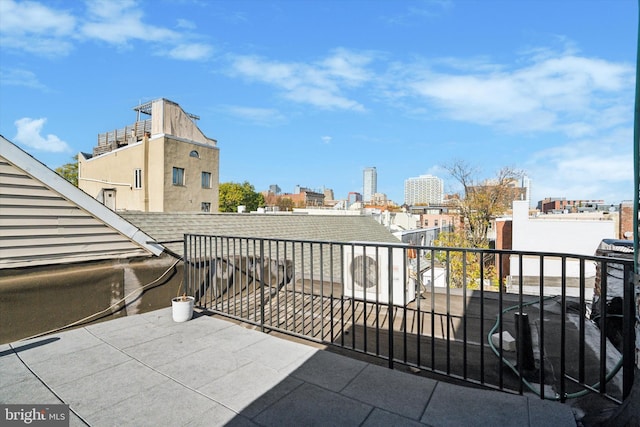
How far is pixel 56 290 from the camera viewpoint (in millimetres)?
3324

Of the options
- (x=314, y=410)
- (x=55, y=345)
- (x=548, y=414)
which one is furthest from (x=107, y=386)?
(x=548, y=414)

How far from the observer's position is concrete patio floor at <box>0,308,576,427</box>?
6.24ft

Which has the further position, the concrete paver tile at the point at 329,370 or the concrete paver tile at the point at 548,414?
the concrete paver tile at the point at 329,370

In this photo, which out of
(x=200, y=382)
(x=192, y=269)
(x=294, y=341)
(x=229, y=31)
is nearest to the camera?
(x=200, y=382)

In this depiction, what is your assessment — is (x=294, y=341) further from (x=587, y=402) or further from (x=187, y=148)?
(x=187, y=148)

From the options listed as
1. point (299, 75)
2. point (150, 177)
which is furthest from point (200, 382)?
point (150, 177)

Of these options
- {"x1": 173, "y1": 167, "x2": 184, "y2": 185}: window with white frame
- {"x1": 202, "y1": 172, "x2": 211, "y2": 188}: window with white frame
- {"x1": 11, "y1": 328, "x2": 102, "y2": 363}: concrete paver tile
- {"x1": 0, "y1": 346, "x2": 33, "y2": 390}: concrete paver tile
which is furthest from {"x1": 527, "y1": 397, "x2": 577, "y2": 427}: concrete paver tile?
{"x1": 202, "y1": 172, "x2": 211, "y2": 188}: window with white frame

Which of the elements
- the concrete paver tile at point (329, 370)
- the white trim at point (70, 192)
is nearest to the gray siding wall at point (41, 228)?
the white trim at point (70, 192)

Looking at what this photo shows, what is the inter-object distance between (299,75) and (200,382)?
40.3ft

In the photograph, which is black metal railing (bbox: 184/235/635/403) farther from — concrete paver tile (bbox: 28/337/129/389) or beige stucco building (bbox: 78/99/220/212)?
beige stucco building (bbox: 78/99/220/212)

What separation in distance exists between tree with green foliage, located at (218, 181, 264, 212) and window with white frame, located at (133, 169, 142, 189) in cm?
1788

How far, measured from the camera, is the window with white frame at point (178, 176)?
22438mm

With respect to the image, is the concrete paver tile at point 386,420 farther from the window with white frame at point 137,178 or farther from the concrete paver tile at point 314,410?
the window with white frame at point 137,178

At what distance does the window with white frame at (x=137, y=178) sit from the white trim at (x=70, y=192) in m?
21.5
